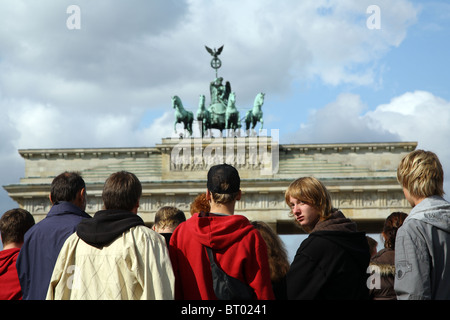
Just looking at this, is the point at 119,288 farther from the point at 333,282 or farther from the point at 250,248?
the point at 333,282

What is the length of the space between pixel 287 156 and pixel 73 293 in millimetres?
30517

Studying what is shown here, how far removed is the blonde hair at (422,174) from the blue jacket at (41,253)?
263cm

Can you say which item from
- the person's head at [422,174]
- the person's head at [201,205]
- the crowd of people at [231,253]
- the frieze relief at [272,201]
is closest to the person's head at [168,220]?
the person's head at [201,205]

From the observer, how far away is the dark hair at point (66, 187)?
5.84 m

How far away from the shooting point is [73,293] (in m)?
4.86

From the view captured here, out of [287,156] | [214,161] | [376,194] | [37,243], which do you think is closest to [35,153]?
[214,161]

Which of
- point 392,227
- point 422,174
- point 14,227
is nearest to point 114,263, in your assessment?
point 14,227

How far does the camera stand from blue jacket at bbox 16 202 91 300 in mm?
5516

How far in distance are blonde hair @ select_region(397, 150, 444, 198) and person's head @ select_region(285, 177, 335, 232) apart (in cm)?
74

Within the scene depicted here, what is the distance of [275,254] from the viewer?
545 centimetres

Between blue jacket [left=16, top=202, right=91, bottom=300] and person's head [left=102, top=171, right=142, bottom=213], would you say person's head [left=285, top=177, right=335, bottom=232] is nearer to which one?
person's head [left=102, top=171, right=142, bottom=213]

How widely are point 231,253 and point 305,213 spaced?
702 mm

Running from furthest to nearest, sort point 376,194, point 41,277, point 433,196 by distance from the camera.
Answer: point 376,194 < point 41,277 < point 433,196

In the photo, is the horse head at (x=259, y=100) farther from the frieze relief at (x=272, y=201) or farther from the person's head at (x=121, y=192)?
the person's head at (x=121, y=192)
